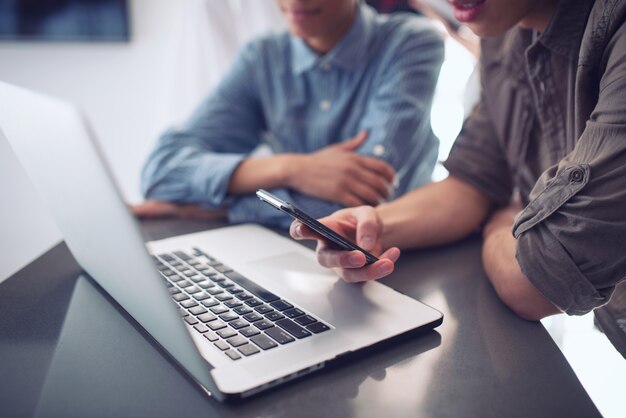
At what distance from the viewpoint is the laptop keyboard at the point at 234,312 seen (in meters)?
0.47

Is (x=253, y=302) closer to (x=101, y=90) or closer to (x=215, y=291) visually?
(x=215, y=291)

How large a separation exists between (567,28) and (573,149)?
0.15m

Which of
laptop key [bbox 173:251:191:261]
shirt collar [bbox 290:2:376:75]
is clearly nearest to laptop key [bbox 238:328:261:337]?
laptop key [bbox 173:251:191:261]

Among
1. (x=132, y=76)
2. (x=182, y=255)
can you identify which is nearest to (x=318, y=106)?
(x=182, y=255)

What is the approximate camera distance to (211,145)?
3.89 feet

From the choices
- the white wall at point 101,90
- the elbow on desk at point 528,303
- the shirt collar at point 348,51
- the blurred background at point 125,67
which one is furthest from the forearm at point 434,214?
the white wall at point 101,90

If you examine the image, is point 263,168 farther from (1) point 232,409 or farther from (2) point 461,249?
(1) point 232,409

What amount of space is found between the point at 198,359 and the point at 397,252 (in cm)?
28

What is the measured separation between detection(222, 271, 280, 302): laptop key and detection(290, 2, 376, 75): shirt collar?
0.69m

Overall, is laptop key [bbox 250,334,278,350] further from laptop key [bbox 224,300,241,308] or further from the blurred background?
the blurred background

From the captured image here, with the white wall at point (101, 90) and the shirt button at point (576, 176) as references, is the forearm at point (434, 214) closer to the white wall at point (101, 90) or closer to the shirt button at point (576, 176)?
the shirt button at point (576, 176)

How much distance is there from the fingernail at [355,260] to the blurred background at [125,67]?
1144mm

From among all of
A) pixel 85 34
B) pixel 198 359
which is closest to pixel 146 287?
pixel 198 359

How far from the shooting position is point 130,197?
7.30 feet
